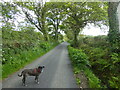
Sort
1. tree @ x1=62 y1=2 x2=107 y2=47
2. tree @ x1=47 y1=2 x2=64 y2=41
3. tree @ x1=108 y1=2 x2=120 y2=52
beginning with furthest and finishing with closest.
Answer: tree @ x1=47 y1=2 x2=64 y2=41 → tree @ x1=62 y1=2 x2=107 y2=47 → tree @ x1=108 y1=2 x2=120 y2=52

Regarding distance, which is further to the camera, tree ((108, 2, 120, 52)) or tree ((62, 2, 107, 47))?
tree ((62, 2, 107, 47))

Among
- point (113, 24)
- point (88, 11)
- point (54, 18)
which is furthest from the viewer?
point (54, 18)

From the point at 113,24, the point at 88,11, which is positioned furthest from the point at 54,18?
the point at 113,24

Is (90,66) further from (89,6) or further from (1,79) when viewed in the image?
(89,6)

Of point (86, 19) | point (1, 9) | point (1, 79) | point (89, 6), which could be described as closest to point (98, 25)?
point (86, 19)

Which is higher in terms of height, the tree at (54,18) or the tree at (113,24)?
the tree at (54,18)

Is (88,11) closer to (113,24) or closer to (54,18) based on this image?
(113,24)

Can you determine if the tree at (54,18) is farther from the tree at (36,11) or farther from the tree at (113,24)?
the tree at (113,24)

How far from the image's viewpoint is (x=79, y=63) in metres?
6.32

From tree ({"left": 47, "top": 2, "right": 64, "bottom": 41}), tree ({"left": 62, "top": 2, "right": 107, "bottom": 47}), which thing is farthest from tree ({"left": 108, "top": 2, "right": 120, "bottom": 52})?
tree ({"left": 47, "top": 2, "right": 64, "bottom": 41})

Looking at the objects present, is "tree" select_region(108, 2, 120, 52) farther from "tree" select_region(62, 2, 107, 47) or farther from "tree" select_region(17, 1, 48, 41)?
"tree" select_region(17, 1, 48, 41)

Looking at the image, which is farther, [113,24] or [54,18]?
[54,18]

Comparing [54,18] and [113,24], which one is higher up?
[54,18]

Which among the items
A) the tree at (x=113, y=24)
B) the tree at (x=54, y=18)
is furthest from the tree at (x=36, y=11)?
the tree at (x=113, y=24)
